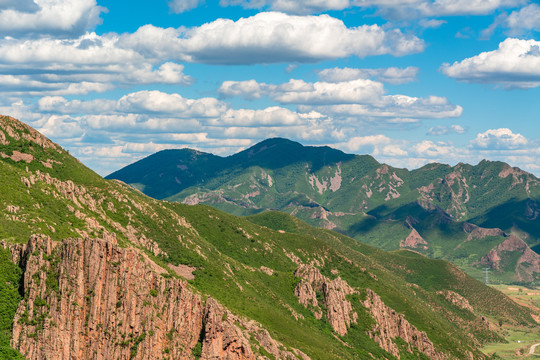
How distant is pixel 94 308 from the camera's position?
17600 cm

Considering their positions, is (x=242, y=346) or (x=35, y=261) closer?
(x=35, y=261)

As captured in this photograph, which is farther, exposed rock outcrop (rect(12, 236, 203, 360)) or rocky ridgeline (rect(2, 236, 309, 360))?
rocky ridgeline (rect(2, 236, 309, 360))

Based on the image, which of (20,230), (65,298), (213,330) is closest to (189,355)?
(213,330)

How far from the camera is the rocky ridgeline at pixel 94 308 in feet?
552

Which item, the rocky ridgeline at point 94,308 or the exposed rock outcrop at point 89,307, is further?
the rocky ridgeline at point 94,308

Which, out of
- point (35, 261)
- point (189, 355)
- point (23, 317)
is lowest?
point (189, 355)

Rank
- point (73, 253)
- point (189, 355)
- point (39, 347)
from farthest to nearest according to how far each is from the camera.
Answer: point (189, 355), point (73, 253), point (39, 347)

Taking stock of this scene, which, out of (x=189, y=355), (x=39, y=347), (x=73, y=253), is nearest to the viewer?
(x=39, y=347)

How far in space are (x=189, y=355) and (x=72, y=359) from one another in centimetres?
3347

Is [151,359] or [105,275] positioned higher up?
[105,275]

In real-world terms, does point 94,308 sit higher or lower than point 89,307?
lower

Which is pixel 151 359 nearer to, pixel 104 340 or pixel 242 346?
pixel 104 340

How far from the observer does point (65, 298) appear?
17250 cm

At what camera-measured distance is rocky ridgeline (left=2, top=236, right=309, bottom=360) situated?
16825 cm
